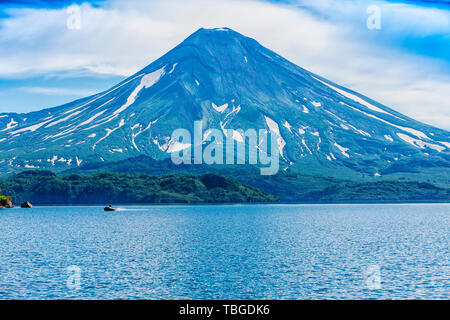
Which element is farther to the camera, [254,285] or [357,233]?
[357,233]

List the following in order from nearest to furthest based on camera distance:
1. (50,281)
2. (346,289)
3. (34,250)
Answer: (346,289) < (50,281) < (34,250)

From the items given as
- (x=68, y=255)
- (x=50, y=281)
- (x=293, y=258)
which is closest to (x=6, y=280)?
(x=50, y=281)

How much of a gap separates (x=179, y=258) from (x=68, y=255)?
12.3 m

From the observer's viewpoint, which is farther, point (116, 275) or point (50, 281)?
point (116, 275)

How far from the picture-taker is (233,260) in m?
59.6
